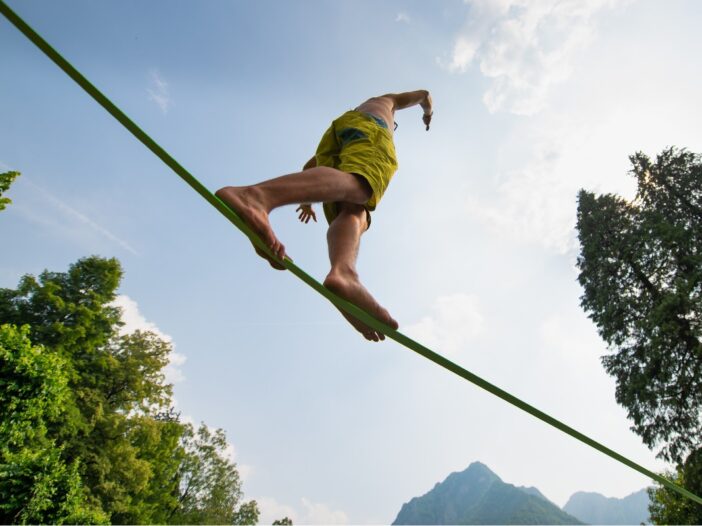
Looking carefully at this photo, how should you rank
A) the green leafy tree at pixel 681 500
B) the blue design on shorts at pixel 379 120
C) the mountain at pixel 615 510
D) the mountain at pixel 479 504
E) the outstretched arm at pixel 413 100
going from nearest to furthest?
the blue design on shorts at pixel 379 120 → the outstretched arm at pixel 413 100 → the green leafy tree at pixel 681 500 → the mountain at pixel 479 504 → the mountain at pixel 615 510

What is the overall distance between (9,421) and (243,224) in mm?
10201

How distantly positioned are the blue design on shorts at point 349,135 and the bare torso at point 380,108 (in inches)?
9.0

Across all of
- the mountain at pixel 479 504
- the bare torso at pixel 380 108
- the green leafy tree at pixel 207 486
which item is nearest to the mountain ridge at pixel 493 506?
the mountain at pixel 479 504

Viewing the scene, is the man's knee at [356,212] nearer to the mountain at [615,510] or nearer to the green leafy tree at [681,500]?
the green leafy tree at [681,500]

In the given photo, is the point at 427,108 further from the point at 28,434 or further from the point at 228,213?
the point at 28,434

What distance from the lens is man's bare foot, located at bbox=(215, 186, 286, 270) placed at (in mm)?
1287

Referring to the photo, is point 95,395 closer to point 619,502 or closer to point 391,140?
point 391,140

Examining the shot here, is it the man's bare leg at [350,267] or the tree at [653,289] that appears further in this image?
the tree at [653,289]

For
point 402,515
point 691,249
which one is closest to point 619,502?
point 402,515

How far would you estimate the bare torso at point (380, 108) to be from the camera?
2.10 meters

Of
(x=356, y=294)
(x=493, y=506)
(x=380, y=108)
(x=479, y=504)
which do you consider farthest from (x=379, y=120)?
(x=479, y=504)

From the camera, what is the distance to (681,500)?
12531 millimetres

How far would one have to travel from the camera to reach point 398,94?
8.37 feet

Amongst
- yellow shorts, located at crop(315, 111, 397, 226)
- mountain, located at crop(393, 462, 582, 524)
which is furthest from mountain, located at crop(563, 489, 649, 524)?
yellow shorts, located at crop(315, 111, 397, 226)
